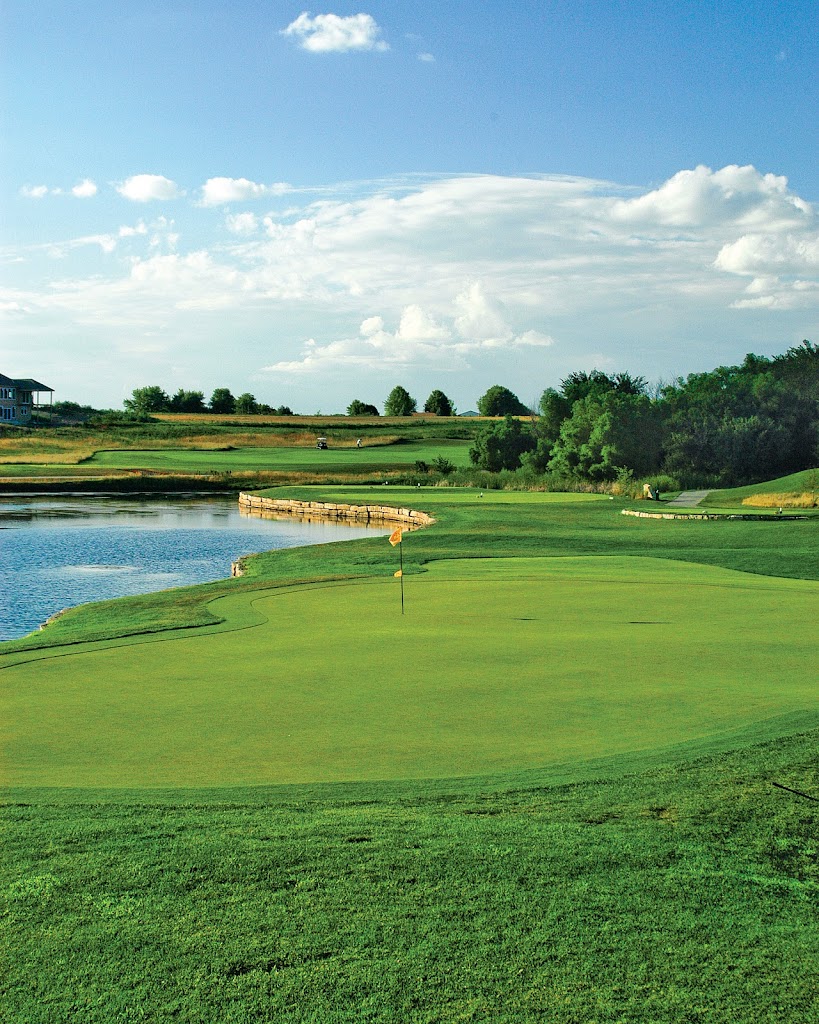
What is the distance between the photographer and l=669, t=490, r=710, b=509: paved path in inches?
1638

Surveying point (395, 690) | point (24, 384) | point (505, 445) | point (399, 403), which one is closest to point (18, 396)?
point (24, 384)

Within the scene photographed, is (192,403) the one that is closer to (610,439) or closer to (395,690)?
(610,439)

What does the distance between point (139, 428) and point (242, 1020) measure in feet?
299

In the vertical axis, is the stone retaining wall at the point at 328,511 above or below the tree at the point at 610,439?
below

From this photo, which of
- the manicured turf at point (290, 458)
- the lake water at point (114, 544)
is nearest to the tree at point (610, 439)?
the lake water at point (114, 544)

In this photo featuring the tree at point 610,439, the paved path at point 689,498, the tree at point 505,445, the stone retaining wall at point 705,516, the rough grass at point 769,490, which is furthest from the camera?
the tree at point 505,445

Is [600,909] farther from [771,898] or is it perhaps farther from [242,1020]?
[242,1020]

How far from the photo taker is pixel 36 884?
4.99 metres

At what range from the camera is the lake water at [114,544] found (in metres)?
22.4

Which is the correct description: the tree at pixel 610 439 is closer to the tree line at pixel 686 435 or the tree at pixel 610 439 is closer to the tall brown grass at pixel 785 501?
the tree line at pixel 686 435

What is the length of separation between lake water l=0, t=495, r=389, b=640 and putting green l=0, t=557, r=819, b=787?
25.2 feet

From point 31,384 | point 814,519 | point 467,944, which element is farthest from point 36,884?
point 31,384

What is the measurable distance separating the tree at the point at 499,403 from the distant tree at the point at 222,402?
99.2ft

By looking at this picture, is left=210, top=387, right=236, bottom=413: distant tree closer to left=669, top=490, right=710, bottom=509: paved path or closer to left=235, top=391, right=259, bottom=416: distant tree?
left=235, top=391, right=259, bottom=416: distant tree
